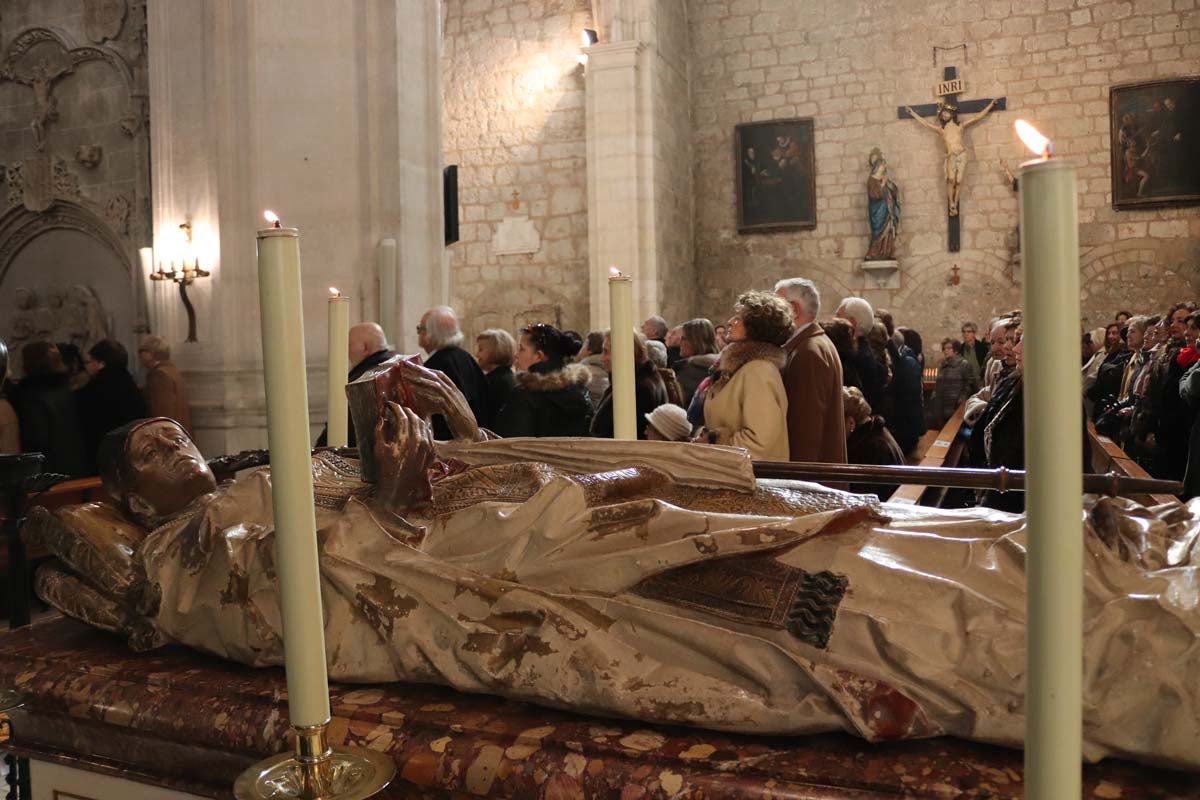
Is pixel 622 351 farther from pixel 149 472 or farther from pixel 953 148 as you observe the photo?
pixel 953 148

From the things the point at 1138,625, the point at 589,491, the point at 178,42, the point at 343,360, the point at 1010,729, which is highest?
the point at 178,42

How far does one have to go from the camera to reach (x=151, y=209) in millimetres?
6805

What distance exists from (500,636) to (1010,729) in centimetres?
76

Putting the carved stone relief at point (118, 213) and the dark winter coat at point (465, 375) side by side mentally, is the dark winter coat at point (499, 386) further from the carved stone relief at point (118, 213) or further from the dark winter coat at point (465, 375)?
the carved stone relief at point (118, 213)

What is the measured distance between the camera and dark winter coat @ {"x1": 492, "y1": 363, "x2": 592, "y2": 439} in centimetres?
421

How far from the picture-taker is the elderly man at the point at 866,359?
541 centimetres

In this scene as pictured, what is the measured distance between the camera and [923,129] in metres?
12.8

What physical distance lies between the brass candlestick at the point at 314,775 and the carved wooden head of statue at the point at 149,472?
1165 millimetres

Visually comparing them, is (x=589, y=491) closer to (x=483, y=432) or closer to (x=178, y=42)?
(x=483, y=432)

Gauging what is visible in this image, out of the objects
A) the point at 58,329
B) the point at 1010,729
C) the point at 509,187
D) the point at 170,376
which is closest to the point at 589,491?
the point at 1010,729

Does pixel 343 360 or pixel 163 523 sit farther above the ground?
pixel 343 360

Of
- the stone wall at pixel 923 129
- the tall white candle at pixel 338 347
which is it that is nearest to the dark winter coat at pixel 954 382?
the stone wall at pixel 923 129

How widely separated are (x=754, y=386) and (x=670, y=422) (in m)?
0.40

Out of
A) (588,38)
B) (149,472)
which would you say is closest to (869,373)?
(149,472)
